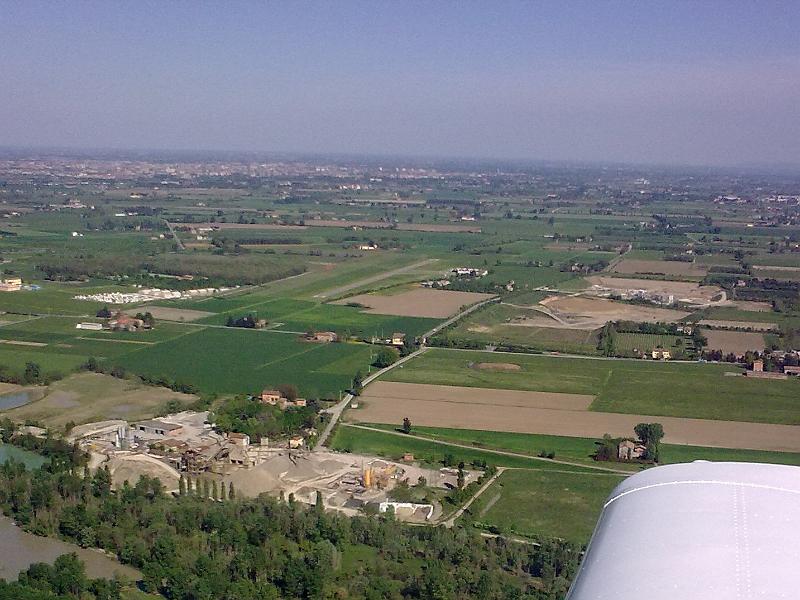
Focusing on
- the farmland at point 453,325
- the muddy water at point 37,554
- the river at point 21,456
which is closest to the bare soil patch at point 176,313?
the farmland at point 453,325

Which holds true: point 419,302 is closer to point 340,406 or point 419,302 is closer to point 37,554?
point 340,406

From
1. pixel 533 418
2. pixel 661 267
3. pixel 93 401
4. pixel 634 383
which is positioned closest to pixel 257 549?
pixel 533 418

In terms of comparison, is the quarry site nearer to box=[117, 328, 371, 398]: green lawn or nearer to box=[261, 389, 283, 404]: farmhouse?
box=[261, 389, 283, 404]: farmhouse

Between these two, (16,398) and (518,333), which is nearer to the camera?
(16,398)

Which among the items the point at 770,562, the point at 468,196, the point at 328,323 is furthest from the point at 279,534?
the point at 468,196

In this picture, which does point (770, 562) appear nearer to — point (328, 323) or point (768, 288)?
point (328, 323)

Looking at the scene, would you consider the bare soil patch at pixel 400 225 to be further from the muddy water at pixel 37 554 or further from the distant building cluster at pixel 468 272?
the muddy water at pixel 37 554
